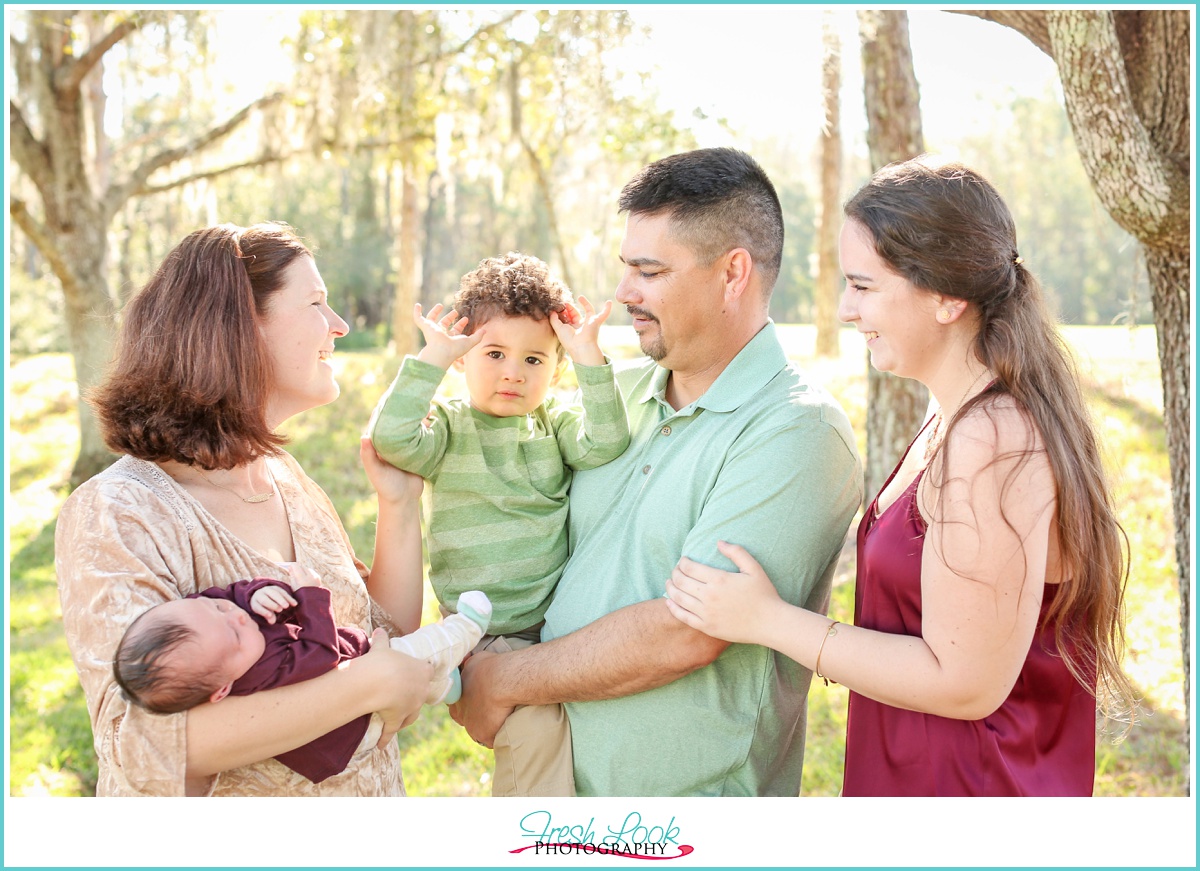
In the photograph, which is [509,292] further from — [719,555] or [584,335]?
[719,555]

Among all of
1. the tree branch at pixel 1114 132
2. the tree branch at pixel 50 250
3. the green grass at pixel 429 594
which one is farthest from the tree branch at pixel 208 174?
the tree branch at pixel 1114 132

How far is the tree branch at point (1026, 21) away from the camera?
12.6 ft

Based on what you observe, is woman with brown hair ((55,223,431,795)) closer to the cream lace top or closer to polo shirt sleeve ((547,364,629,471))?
the cream lace top

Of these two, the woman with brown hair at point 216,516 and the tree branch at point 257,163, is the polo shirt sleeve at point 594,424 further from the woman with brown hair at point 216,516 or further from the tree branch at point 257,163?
the tree branch at point 257,163

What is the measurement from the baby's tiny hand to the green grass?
1.92 m

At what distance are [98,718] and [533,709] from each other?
3.52 ft

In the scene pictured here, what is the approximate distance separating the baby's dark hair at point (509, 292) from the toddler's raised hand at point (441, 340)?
0.08 m

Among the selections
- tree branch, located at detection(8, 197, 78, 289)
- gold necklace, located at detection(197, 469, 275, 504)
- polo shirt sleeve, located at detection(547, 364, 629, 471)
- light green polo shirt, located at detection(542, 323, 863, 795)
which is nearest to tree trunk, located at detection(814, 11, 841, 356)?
tree branch, located at detection(8, 197, 78, 289)

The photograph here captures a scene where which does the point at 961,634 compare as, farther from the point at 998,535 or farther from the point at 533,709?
the point at 533,709

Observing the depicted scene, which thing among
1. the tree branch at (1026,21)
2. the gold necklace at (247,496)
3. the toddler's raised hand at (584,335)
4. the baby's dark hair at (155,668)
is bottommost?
the baby's dark hair at (155,668)

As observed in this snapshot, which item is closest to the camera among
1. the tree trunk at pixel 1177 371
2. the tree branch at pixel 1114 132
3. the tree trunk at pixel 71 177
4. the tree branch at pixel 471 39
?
the tree branch at pixel 1114 132

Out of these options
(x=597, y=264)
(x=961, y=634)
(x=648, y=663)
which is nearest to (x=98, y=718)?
(x=648, y=663)

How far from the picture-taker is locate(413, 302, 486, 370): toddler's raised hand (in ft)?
8.86

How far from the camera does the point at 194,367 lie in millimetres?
2240
